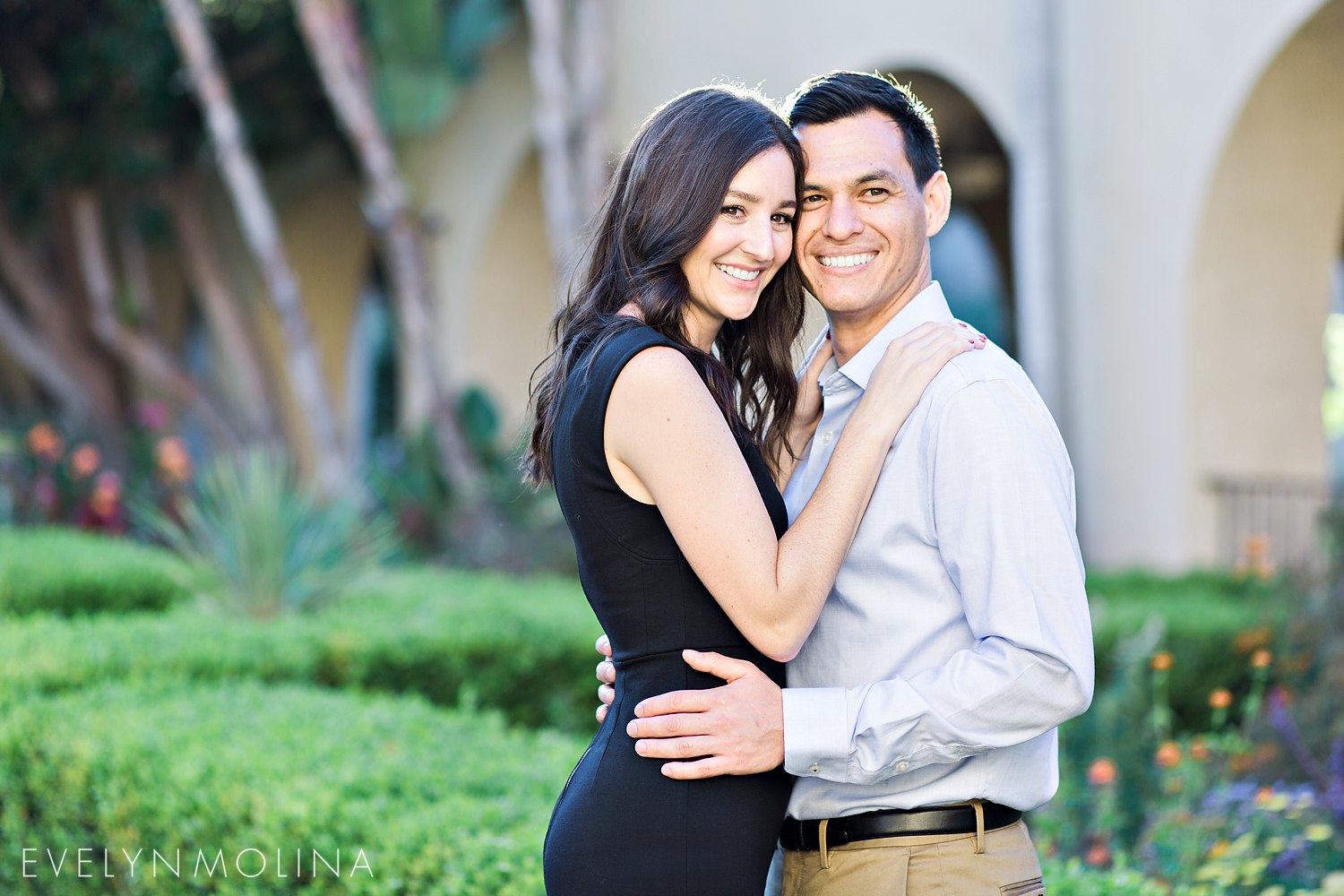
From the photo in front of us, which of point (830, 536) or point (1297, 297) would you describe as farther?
point (1297, 297)

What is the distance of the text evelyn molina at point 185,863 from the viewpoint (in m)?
3.10

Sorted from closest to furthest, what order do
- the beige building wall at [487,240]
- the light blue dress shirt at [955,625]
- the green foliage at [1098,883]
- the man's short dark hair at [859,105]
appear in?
the light blue dress shirt at [955,625]
the man's short dark hair at [859,105]
the green foliage at [1098,883]
the beige building wall at [487,240]

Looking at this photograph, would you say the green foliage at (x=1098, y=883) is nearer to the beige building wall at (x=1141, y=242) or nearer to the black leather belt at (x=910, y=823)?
the black leather belt at (x=910, y=823)

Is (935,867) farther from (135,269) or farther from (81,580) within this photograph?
(135,269)

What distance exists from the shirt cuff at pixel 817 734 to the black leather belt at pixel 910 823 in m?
0.12

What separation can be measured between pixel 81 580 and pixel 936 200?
220 inches

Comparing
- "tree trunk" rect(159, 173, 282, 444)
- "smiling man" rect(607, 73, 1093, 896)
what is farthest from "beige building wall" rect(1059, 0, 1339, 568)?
"tree trunk" rect(159, 173, 282, 444)

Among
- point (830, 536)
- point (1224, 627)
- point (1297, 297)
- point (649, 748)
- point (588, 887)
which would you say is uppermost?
point (1297, 297)

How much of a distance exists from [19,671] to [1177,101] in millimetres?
6052

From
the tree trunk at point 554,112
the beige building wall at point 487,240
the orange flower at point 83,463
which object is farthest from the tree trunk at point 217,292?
the tree trunk at point 554,112

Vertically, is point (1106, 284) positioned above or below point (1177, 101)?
below

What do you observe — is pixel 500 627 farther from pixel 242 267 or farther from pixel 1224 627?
pixel 242 267

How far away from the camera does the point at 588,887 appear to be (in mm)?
1946

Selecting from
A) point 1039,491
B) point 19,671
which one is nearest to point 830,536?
point 1039,491
